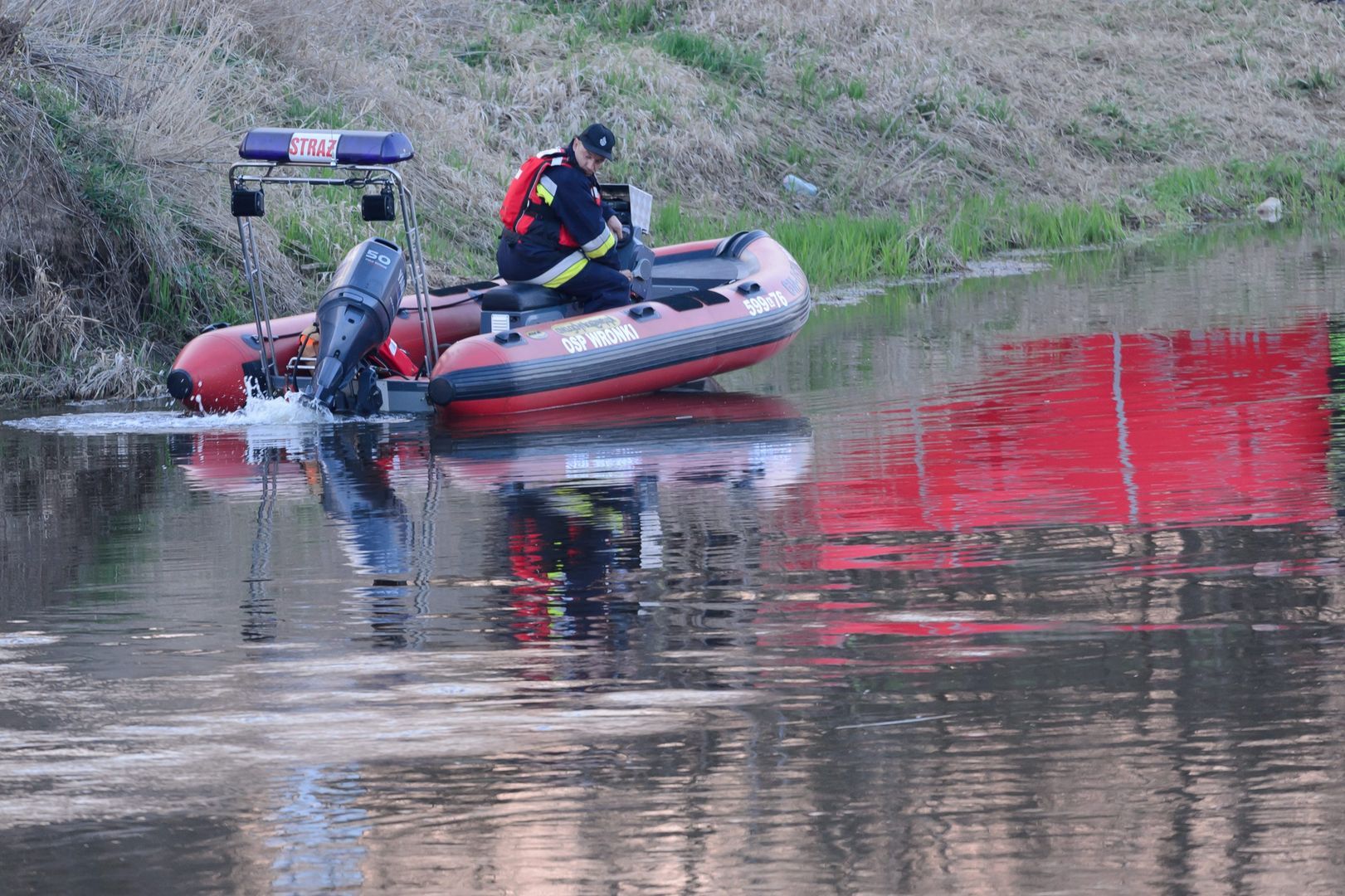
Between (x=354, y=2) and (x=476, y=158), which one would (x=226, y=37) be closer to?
(x=476, y=158)

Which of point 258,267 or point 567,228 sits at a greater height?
point 567,228

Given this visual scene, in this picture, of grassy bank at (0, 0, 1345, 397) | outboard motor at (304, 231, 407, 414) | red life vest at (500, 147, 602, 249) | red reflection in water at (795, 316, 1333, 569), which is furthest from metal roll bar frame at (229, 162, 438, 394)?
red reflection in water at (795, 316, 1333, 569)

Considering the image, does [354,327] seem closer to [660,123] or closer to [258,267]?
[258,267]

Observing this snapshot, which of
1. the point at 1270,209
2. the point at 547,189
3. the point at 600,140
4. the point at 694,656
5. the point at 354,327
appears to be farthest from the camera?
the point at 1270,209

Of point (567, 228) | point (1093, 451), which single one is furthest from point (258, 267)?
point (1093, 451)

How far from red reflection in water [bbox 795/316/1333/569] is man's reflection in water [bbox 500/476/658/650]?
0.68 meters

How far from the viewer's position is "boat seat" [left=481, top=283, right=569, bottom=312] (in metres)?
12.1

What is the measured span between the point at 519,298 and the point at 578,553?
16.3 feet

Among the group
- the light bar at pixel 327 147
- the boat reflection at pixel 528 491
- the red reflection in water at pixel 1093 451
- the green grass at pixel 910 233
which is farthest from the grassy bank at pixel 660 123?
the red reflection in water at pixel 1093 451

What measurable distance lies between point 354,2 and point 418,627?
1720cm

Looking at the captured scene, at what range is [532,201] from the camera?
12.0 meters

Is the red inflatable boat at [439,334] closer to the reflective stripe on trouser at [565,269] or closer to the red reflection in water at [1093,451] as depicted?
the reflective stripe on trouser at [565,269]

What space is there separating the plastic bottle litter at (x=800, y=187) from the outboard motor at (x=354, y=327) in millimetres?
11218

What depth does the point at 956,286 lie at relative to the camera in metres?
18.7
